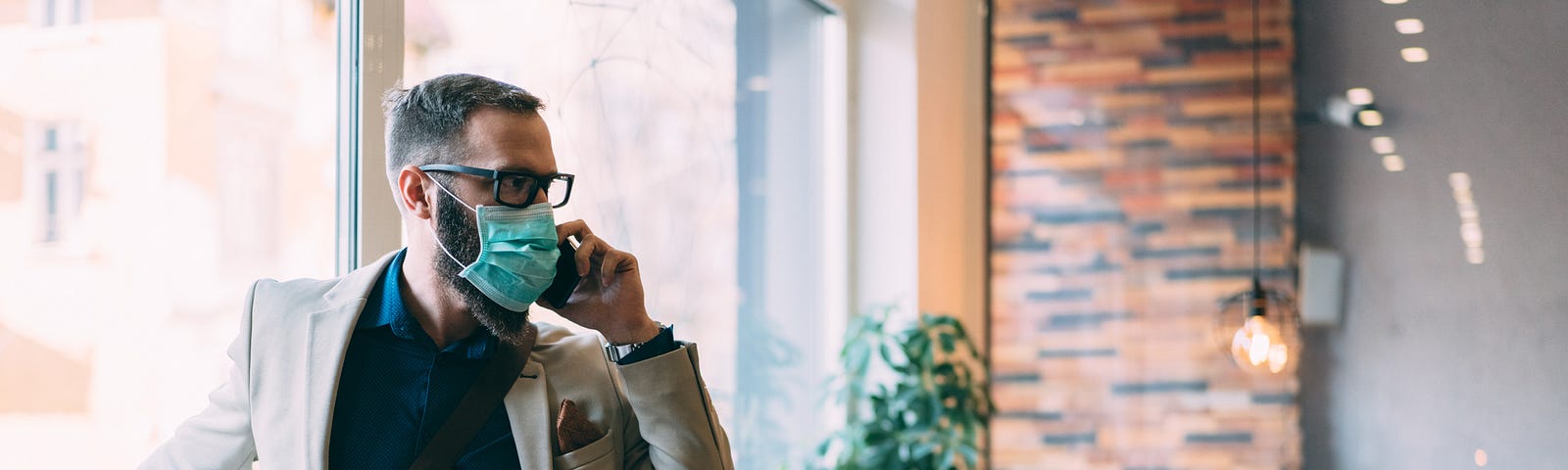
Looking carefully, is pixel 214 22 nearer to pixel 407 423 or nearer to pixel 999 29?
pixel 407 423

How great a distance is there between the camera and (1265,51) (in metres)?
3.74

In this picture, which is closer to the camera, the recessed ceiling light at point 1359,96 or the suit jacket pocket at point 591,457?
the suit jacket pocket at point 591,457

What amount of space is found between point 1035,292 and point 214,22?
302 cm

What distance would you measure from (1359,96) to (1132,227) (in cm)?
79

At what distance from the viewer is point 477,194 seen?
4.25 feet

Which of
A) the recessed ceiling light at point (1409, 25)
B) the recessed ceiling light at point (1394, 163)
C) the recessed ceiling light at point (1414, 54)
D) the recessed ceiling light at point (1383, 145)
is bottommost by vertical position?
the recessed ceiling light at point (1394, 163)

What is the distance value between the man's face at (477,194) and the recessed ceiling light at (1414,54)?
307 cm

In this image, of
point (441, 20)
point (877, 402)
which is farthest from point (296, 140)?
point (877, 402)

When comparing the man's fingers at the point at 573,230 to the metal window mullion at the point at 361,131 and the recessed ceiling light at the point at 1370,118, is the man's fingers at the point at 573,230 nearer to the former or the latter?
the metal window mullion at the point at 361,131

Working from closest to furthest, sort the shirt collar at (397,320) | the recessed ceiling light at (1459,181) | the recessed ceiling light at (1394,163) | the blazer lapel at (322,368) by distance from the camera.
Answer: the blazer lapel at (322,368), the shirt collar at (397,320), the recessed ceiling light at (1459,181), the recessed ceiling light at (1394,163)

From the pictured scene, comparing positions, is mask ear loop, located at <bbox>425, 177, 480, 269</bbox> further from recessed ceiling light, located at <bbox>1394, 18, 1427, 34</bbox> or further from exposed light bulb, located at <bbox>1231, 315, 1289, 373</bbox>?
recessed ceiling light, located at <bbox>1394, 18, 1427, 34</bbox>

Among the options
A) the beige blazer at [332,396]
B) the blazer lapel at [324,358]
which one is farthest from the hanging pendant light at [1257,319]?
the blazer lapel at [324,358]

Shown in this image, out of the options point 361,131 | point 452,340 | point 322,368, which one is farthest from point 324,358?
point 361,131

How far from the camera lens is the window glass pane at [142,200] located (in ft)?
4.15
